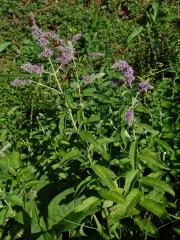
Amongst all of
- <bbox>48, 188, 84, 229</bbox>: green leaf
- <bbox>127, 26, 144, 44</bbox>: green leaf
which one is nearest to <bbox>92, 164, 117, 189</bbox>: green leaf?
<bbox>48, 188, 84, 229</bbox>: green leaf

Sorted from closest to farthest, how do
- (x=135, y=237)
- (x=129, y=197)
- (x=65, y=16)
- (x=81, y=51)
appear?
(x=129, y=197) → (x=135, y=237) → (x=81, y=51) → (x=65, y=16)

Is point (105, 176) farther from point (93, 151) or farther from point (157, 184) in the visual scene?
point (93, 151)

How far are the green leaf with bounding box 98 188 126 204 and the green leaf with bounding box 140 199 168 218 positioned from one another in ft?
0.64

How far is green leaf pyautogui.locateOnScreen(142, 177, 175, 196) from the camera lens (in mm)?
2865

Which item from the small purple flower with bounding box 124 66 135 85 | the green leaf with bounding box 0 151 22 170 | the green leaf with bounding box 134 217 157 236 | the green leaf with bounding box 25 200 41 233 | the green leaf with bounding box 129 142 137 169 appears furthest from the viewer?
the green leaf with bounding box 0 151 22 170

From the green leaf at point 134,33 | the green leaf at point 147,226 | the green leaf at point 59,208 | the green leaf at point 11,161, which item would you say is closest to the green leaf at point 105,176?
the green leaf at point 147,226

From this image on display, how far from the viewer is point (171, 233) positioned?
3.44m

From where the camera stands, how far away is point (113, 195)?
9.30 ft

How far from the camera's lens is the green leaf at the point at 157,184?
9.40 feet

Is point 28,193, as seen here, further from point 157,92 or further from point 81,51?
point 81,51

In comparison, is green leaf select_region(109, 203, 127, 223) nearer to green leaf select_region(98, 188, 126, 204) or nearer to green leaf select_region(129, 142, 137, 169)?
green leaf select_region(98, 188, 126, 204)

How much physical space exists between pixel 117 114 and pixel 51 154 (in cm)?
83

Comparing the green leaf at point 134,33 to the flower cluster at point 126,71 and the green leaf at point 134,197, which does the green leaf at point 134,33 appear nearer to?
the flower cluster at point 126,71

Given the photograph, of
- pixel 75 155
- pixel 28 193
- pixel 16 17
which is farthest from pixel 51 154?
pixel 16 17
